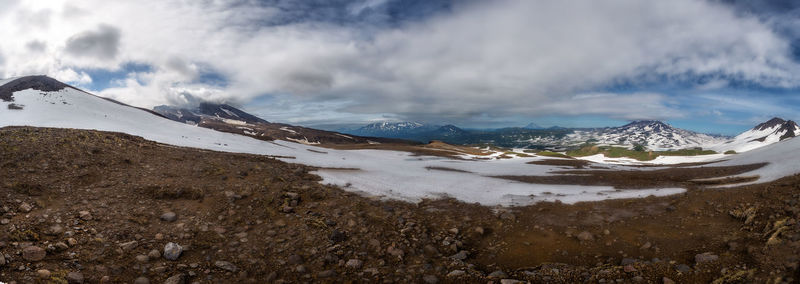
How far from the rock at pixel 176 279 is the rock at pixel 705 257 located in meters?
11.0

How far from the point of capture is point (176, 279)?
6023 millimetres

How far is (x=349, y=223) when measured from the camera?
9.80 meters

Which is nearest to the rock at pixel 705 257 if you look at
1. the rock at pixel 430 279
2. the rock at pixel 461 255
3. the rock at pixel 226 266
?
the rock at pixel 461 255

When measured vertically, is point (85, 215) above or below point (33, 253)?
above

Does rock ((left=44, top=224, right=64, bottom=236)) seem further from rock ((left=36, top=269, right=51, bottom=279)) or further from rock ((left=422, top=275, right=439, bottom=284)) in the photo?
rock ((left=422, top=275, right=439, bottom=284))

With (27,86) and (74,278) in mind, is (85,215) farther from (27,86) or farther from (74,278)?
(27,86)

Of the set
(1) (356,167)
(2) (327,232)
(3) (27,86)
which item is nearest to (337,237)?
(2) (327,232)

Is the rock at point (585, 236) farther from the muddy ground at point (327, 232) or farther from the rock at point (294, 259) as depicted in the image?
the rock at point (294, 259)

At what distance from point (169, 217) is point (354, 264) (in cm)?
572

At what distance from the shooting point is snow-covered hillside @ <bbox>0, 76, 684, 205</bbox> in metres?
16.2

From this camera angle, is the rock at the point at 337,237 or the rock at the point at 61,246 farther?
the rock at the point at 337,237

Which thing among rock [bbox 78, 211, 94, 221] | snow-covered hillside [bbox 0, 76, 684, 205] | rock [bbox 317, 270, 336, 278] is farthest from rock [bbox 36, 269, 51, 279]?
snow-covered hillside [bbox 0, 76, 684, 205]

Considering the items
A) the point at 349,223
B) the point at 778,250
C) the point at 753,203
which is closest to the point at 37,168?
the point at 349,223

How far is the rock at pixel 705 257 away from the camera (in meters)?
6.84
